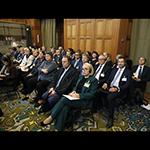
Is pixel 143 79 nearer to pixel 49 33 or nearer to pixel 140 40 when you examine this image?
pixel 140 40

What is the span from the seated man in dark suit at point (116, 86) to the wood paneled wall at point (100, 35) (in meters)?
1.71

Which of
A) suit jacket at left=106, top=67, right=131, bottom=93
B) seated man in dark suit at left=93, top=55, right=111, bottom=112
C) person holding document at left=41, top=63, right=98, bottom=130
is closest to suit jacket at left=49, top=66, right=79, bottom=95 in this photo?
person holding document at left=41, top=63, right=98, bottom=130

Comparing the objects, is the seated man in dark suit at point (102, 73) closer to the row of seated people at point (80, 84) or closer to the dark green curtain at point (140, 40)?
the row of seated people at point (80, 84)

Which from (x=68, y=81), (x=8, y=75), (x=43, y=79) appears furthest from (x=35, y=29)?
(x=68, y=81)

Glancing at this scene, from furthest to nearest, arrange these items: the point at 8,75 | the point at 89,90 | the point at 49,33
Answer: the point at 49,33 → the point at 8,75 → the point at 89,90

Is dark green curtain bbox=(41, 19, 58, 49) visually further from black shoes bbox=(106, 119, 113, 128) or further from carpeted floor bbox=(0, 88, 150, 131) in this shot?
black shoes bbox=(106, 119, 113, 128)

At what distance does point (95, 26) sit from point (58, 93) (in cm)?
314

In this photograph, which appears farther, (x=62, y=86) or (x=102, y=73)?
(x=102, y=73)

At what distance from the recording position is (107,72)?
3.31 meters

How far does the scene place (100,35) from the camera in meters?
4.95

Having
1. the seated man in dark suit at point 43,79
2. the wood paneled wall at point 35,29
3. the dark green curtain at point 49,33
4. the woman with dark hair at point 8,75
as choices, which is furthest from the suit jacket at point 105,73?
the wood paneled wall at point 35,29

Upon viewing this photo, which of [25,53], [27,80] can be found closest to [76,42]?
[25,53]

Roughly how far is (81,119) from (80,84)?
675mm
